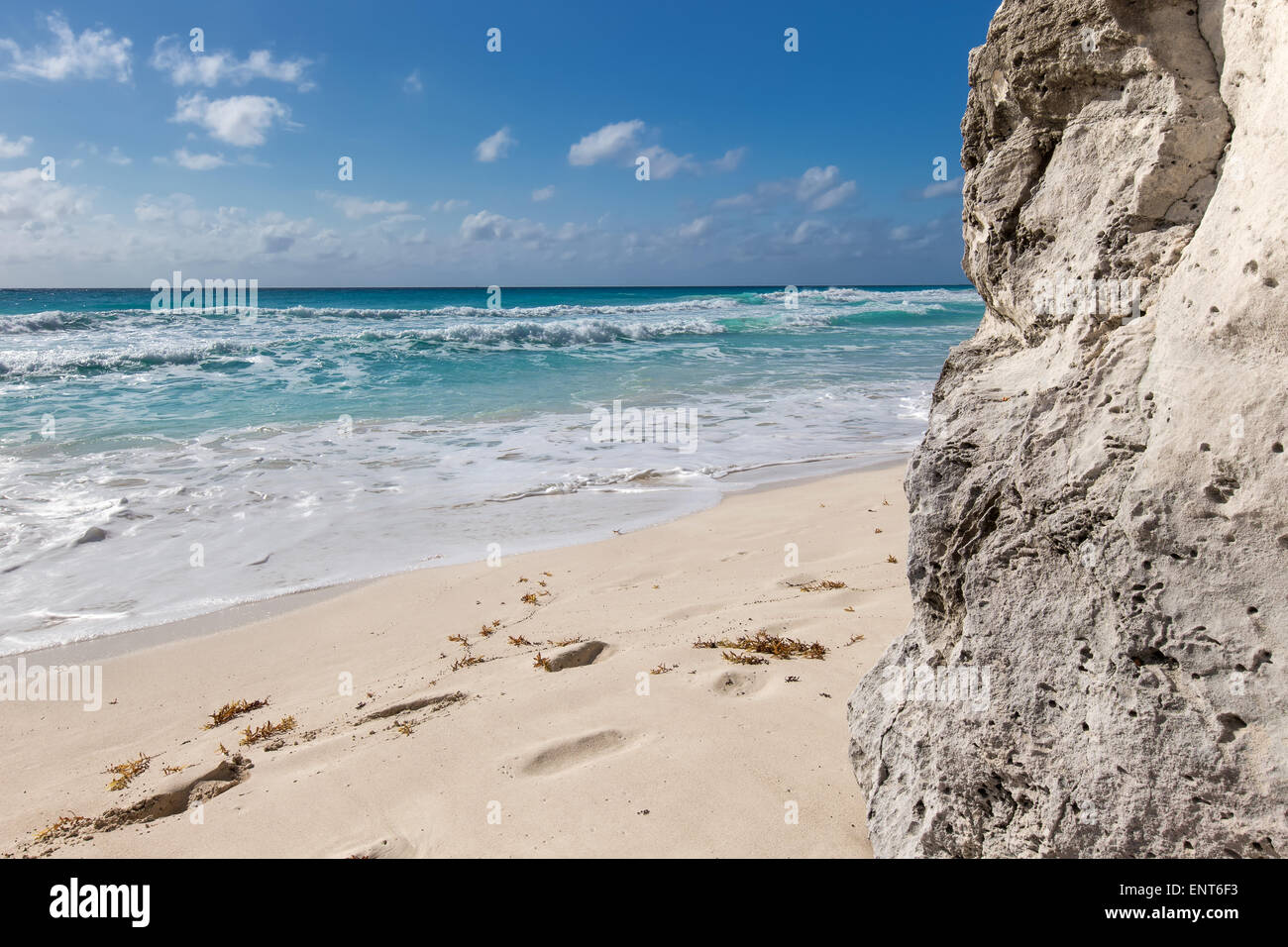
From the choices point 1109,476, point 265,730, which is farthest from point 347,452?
point 1109,476

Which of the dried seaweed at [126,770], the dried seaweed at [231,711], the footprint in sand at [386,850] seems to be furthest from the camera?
the dried seaweed at [231,711]

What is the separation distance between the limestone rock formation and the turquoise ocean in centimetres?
465

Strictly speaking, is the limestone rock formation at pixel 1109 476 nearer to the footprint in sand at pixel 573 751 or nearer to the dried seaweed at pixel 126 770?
the footprint in sand at pixel 573 751

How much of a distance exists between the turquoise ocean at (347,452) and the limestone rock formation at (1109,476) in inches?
183

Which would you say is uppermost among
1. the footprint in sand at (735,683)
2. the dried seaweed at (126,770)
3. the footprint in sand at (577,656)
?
the footprint in sand at (735,683)

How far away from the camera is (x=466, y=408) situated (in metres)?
13.7

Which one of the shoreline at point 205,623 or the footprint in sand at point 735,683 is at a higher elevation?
the footprint in sand at point 735,683

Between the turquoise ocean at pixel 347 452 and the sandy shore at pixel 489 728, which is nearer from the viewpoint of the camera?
the sandy shore at pixel 489 728

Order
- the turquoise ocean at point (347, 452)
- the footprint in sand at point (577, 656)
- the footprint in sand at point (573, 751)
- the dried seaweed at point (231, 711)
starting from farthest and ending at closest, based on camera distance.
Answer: the turquoise ocean at point (347, 452)
the footprint in sand at point (577, 656)
the dried seaweed at point (231, 711)
the footprint in sand at point (573, 751)

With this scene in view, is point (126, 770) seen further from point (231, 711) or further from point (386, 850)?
point (386, 850)

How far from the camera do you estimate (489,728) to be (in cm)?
326

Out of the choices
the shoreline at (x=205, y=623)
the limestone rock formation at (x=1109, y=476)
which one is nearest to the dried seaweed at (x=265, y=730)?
the shoreline at (x=205, y=623)

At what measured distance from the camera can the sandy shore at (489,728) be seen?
2.58m

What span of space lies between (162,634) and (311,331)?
24767 millimetres
